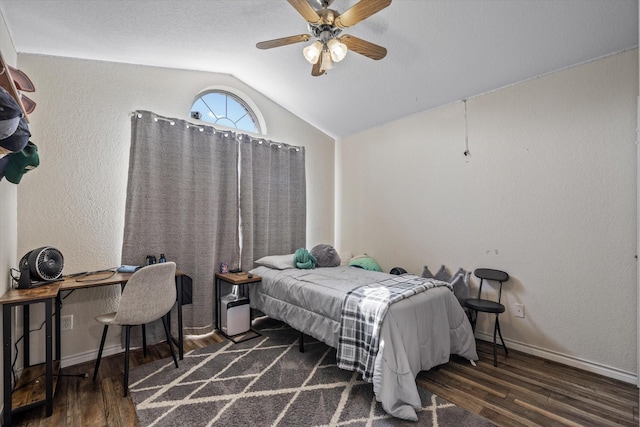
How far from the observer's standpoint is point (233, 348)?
2801 millimetres

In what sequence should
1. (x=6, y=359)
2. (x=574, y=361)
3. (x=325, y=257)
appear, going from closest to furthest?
(x=6, y=359) → (x=574, y=361) → (x=325, y=257)

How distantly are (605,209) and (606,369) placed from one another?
1254 mm

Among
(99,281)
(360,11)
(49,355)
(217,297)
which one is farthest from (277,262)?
(360,11)

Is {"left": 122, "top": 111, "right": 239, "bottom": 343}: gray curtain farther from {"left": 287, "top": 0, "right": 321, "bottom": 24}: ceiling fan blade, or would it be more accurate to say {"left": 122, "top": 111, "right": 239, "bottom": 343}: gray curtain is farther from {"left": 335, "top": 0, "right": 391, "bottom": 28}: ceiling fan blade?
{"left": 335, "top": 0, "right": 391, "bottom": 28}: ceiling fan blade

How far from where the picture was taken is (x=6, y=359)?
1.67 m

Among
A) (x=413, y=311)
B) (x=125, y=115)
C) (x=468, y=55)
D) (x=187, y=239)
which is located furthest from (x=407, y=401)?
(x=125, y=115)

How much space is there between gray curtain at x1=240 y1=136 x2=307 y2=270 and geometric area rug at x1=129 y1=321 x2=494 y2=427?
1.24 metres

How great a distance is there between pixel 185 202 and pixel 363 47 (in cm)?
225

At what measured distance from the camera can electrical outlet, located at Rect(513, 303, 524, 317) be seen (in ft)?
8.96

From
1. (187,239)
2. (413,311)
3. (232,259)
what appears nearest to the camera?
(413,311)

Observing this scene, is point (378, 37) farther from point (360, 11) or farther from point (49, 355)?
point (49, 355)

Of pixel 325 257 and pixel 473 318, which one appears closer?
pixel 473 318

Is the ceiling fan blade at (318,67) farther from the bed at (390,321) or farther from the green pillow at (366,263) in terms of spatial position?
the green pillow at (366,263)

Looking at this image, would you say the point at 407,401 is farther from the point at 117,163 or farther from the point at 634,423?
the point at 117,163
